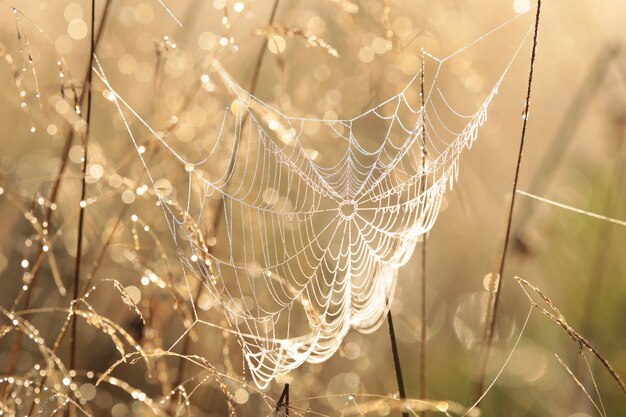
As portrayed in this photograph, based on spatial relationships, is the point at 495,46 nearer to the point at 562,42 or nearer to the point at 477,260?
the point at 562,42

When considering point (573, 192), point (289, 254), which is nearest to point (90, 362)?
point (289, 254)

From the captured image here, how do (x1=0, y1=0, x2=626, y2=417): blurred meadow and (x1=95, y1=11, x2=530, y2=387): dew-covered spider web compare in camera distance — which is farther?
(x1=95, y1=11, x2=530, y2=387): dew-covered spider web

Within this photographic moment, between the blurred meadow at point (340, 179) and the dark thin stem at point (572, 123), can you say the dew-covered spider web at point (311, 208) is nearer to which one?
the blurred meadow at point (340, 179)

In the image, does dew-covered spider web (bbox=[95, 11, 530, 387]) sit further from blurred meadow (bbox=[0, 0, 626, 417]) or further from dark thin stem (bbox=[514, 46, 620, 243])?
dark thin stem (bbox=[514, 46, 620, 243])

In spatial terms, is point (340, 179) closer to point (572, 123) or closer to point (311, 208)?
point (311, 208)

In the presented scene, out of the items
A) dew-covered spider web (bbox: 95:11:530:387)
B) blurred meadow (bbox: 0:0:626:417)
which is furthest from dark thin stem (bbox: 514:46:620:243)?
dew-covered spider web (bbox: 95:11:530:387)

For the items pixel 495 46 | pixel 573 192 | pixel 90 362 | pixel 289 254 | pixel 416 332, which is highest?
pixel 495 46

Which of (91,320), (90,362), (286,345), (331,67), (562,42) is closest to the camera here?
(91,320)

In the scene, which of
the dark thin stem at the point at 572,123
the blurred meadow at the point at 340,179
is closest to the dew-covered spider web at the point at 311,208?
the blurred meadow at the point at 340,179
